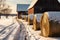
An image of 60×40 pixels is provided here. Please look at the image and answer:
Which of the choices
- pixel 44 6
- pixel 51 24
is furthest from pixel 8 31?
pixel 44 6

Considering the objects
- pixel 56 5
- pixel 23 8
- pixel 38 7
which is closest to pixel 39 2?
pixel 38 7

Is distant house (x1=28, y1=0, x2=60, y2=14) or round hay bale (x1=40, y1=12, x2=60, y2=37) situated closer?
round hay bale (x1=40, y1=12, x2=60, y2=37)

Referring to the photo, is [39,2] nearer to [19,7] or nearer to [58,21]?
[58,21]

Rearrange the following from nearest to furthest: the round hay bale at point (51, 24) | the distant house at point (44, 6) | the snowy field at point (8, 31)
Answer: the round hay bale at point (51, 24) → the snowy field at point (8, 31) → the distant house at point (44, 6)

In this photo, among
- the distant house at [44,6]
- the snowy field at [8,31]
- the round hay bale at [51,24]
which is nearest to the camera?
the round hay bale at [51,24]

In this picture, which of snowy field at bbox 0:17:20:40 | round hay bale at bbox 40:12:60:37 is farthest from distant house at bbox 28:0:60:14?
round hay bale at bbox 40:12:60:37

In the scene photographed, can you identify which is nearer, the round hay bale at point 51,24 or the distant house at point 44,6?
the round hay bale at point 51,24

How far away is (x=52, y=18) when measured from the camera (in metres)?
10.6

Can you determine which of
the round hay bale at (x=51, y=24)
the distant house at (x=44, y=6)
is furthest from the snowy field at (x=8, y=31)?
the distant house at (x=44, y=6)

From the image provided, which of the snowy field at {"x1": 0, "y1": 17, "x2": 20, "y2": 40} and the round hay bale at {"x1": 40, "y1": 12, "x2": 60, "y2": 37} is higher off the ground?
the round hay bale at {"x1": 40, "y1": 12, "x2": 60, "y2": 37}

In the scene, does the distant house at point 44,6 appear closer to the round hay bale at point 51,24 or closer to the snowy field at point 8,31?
the snowy field at point 8,31

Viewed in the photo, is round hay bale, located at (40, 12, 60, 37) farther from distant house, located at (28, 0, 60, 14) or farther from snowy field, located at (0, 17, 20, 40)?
distant house, located at (28, 0, 60, 14)

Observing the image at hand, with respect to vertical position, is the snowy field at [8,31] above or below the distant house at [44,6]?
below

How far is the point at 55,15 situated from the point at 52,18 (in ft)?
1.04
